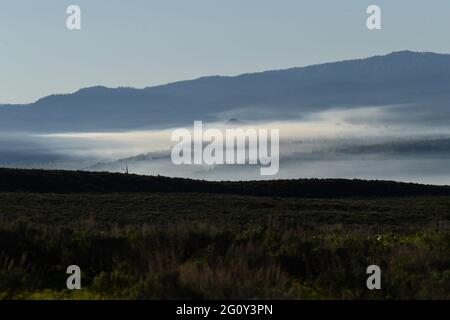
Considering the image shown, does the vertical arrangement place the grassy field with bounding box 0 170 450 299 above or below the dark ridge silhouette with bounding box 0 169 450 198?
below

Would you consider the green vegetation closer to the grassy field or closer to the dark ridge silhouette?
the grassy field

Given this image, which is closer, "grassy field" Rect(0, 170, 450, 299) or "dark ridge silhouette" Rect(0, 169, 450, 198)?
"grassy field" Rect(0, 170, 450, 299)

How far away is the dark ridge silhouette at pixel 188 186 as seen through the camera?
230 ft

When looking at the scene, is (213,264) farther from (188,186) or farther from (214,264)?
(188,186)

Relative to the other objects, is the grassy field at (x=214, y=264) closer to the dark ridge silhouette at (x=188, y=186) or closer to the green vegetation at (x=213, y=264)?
the green vegetation at (x=213, y=264)

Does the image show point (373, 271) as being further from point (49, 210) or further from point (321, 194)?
point (321, 194)

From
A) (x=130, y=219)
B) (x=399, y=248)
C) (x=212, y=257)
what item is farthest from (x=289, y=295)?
(x=130, y=219)

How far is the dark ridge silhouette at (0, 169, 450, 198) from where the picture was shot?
7012 cm

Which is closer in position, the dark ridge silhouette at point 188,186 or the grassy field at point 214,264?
the grassy field at point 214,264

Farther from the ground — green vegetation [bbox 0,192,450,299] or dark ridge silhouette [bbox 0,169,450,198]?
dark ridge silhouette [bbox 0,169,450,198]

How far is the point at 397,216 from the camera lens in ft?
149

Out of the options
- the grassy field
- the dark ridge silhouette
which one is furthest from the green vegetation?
the dark ridge silhouette

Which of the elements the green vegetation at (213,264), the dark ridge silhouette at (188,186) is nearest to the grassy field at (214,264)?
the green vegetation at (213,264)
